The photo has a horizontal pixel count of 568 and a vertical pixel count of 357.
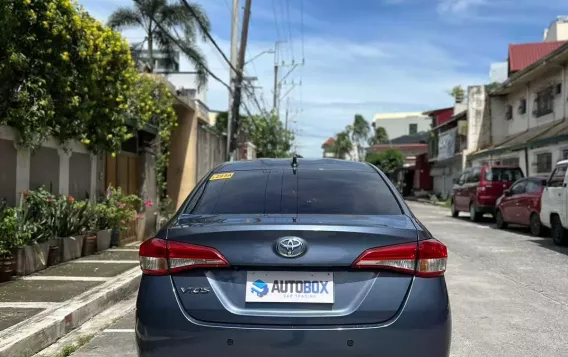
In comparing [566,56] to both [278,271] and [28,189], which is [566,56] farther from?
[278,271]

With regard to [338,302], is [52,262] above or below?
below

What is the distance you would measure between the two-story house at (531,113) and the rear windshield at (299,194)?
54.5ft

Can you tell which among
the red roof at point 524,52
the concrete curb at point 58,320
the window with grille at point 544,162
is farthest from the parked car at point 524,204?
the red roof at point 524,52

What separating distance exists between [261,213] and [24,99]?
18.7ft

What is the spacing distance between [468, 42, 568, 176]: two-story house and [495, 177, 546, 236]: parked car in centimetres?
391

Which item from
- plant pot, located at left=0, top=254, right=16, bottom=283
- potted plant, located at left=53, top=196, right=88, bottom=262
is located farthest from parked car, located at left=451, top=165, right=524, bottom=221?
plant pot, located at left=0, top=254, right=16, bottom=283

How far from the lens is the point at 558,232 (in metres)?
12.2

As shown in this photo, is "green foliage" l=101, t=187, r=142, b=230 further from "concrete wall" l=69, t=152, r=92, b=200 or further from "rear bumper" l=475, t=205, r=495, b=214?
"rear bumper" l=475, t=205, r=495, b=214

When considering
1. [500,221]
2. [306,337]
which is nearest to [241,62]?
[500,221]

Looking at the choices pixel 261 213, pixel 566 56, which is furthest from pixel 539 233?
pixel 261 213

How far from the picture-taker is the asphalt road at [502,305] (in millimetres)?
5070

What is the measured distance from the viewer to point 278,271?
305 centimetres

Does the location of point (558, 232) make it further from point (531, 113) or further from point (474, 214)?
point (531, 113)

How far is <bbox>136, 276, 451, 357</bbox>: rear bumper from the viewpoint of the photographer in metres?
2.94
